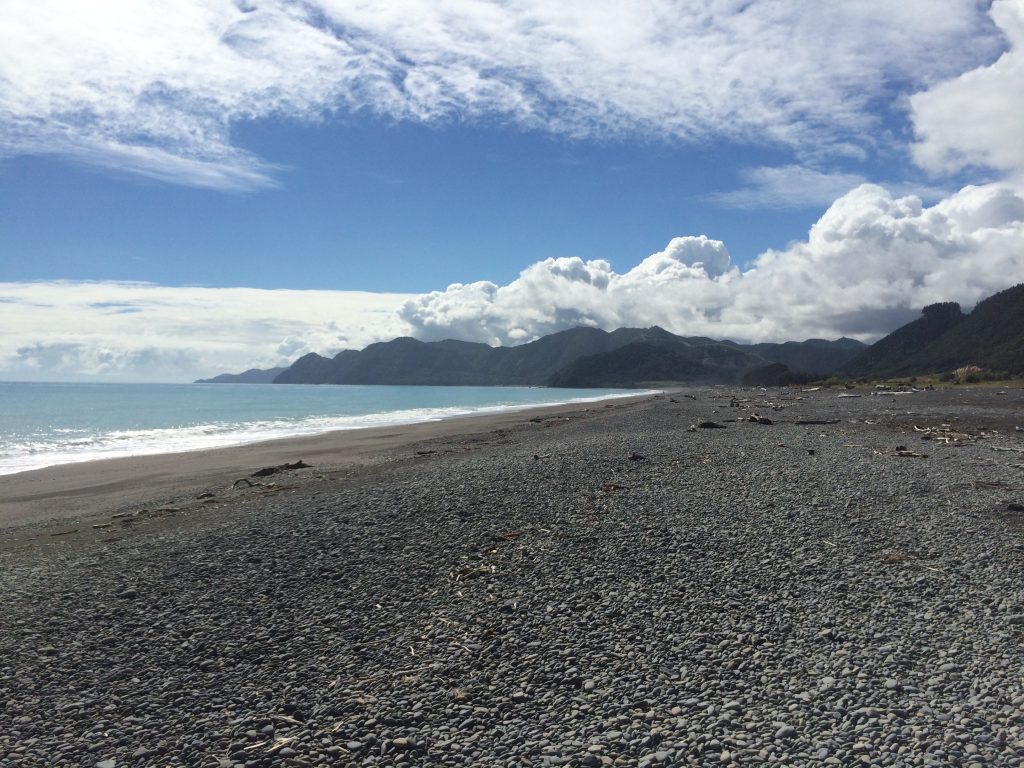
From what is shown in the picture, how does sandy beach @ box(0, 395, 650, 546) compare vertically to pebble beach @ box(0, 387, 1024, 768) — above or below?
above

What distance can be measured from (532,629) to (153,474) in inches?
844

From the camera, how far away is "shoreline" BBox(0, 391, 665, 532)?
17719 millimetres

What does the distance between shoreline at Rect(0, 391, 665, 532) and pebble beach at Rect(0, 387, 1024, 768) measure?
99.5 inches

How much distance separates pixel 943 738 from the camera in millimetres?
5320

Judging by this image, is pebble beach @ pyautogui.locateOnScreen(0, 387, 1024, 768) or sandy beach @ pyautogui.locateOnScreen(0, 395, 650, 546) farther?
sandy beach @ pyautogui.locateOnScreen(0, 395, 650, 546)

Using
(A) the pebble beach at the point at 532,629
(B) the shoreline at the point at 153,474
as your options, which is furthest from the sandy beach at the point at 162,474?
(A) the pebble beach at the point at 532,629

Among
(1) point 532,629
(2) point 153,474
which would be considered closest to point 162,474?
(2) point 153,474

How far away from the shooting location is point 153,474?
24078 millimetres

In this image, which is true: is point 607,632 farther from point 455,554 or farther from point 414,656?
point 455,554

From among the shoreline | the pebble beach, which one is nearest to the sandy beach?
the shoreline

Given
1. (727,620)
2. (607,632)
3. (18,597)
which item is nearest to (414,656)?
(607,632)

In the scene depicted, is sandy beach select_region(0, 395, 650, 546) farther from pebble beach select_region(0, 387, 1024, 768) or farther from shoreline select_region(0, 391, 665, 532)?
pebble beach select_region(0, 387, 1024, 768)

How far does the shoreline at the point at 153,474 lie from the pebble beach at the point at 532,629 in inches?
99.5

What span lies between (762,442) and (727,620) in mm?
17731
